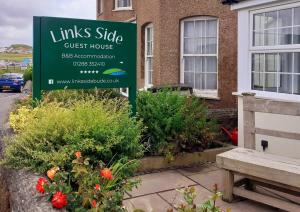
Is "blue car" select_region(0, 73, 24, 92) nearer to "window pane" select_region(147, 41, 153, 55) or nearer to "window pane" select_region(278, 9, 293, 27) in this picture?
"window pane" select_region(147, 41, 153, 55)

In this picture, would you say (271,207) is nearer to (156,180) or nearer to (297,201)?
(297,201)

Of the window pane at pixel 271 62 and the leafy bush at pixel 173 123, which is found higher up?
the window pane at pixel 271 62

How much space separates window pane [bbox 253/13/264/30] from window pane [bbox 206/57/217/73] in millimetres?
5085

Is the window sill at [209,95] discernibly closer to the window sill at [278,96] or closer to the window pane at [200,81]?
the window pane at [200,81]

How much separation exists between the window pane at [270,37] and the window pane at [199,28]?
562 centimetres

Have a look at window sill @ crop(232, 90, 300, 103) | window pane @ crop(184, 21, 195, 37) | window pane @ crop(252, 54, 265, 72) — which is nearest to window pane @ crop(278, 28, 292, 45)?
window pane @ crop(252, 54, 265, 72)

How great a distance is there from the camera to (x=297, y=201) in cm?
435

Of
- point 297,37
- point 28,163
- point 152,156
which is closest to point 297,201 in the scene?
→ point 152,156

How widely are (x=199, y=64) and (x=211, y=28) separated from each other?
1.23m

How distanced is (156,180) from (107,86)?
5.28ft

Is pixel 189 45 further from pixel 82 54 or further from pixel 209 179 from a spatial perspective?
pixel 209 179

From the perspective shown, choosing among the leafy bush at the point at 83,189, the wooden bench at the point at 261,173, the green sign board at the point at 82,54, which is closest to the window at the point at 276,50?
the wooden bench at the point at 261,173

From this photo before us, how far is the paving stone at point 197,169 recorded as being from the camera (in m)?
5.69

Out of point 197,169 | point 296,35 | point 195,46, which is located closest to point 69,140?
point 197,169
